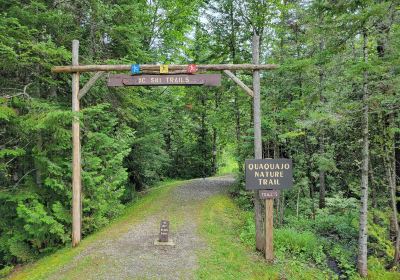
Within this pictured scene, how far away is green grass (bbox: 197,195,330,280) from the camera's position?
6.54 m

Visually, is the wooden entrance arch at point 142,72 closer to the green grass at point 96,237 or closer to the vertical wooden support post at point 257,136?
the vertical wooden support post at point 257,136

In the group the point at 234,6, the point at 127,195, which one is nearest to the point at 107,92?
the point at 127,195

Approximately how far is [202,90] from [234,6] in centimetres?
640

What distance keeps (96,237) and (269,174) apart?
5007mm

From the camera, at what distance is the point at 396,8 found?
21.8 ft

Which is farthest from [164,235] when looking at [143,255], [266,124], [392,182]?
[392,182]

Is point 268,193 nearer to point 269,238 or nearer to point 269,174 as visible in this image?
point 269,174

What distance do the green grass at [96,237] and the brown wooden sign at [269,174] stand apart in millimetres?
4166

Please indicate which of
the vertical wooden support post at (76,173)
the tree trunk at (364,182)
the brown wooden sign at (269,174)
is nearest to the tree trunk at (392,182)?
the tree trunk at (364,182)

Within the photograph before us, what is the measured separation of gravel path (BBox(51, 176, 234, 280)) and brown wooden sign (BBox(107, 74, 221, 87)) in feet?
13.4

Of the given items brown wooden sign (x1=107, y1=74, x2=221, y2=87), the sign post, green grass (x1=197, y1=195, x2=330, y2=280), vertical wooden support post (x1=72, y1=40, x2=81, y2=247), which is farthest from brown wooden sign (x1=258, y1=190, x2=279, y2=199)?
vertical wooden support post (x1=72, y1=40, x2=81, y2=247)

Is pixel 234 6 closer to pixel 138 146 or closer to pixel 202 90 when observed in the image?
pixel 202 90

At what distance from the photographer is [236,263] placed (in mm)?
6914

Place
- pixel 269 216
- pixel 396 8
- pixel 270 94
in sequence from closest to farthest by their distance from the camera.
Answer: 1. pixel 396 8
2. pixel 269 216
3. pixel 270 94
